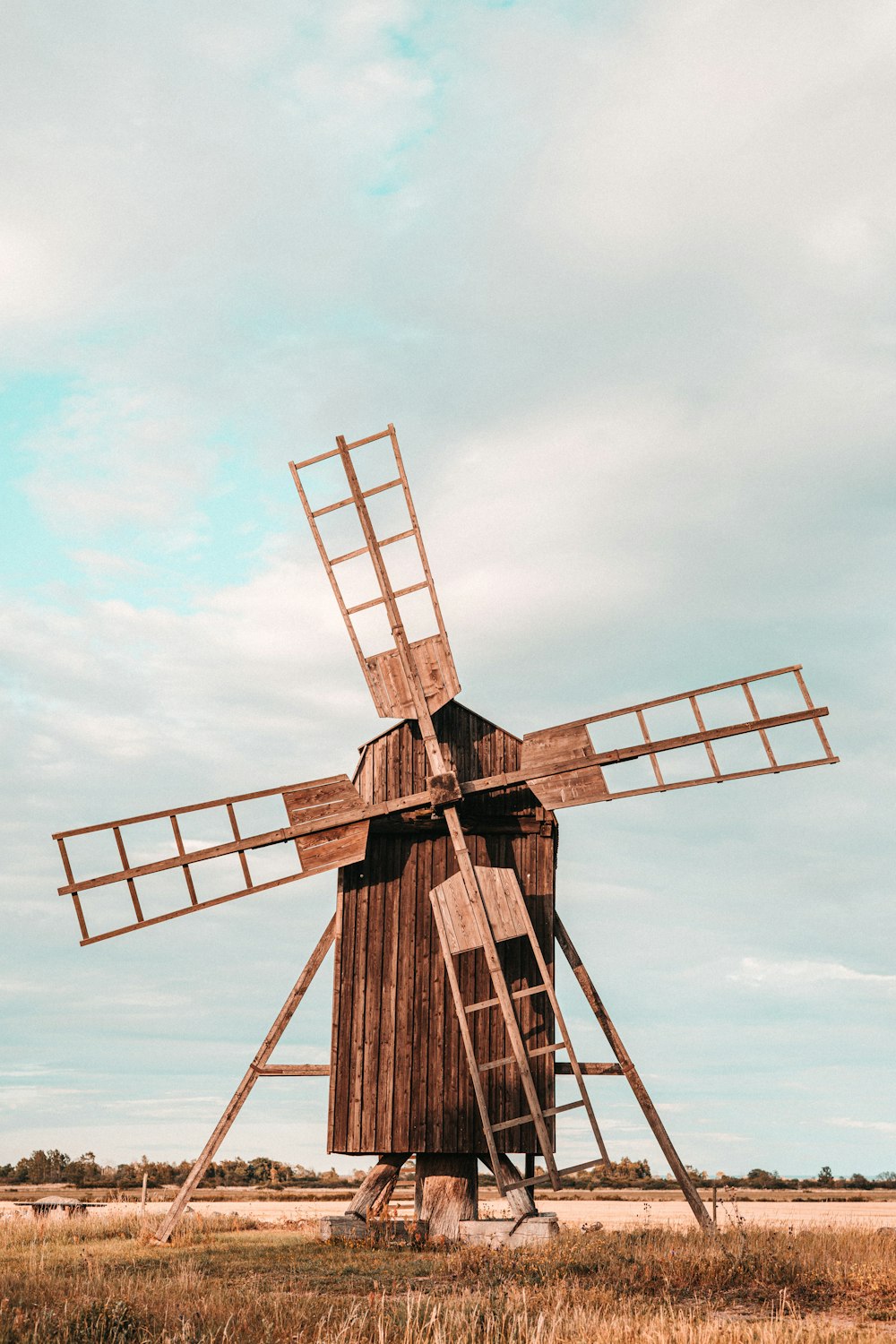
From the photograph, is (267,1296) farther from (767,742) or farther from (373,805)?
(767,742)

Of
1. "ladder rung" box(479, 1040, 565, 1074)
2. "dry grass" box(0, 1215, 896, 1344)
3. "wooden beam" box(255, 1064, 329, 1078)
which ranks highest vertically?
"wooden beam" box(255, 1064, 329, 1078)

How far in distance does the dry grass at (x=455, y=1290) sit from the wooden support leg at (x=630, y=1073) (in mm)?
761

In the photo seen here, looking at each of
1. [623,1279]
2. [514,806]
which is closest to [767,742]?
[514,806]

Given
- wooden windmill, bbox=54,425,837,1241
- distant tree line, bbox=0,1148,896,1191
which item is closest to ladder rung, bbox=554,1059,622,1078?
wooden windmill, bbox=54,425,837,1241

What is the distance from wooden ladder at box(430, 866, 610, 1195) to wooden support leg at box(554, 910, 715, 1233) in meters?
0.57

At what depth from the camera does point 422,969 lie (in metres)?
15.9

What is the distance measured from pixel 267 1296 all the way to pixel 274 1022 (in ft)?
20.0

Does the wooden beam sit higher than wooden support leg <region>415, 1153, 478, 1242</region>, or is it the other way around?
the wooden beam

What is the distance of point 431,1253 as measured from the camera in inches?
555

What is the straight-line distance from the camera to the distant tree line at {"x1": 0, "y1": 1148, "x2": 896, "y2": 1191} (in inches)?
1464

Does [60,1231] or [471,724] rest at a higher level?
[471,724]

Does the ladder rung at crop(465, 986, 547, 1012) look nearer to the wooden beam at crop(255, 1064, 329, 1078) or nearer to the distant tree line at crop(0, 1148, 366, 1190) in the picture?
the wooden beam at crop(255, 1064, 329, 1078)

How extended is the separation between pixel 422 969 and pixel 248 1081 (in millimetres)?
2763

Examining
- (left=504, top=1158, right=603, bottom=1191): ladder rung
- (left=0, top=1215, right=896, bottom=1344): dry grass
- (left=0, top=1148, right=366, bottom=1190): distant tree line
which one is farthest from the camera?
(left=0, top=1148, right=366, bottom=1190): distant tree line
